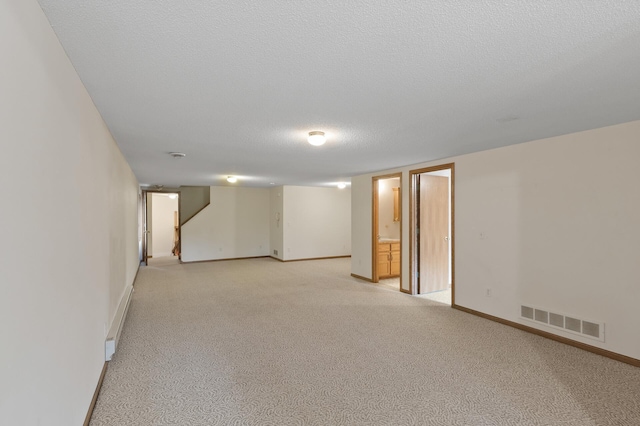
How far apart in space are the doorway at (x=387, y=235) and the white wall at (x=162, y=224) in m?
8.17

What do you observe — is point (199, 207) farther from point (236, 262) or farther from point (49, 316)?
point (49, 316)

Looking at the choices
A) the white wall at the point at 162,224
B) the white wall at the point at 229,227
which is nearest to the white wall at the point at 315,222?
the white wall at the point at 229,227

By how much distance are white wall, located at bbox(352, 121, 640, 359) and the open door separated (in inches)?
33.7

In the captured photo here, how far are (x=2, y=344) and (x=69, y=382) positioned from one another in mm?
925

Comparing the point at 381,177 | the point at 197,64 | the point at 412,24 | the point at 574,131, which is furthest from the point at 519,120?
the point at 381,177

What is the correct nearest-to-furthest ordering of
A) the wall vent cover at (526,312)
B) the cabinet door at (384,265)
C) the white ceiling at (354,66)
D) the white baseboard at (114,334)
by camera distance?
the white ceiling at (354,66), the white baseboard at (114,334), the wall vent cover at (526,312), the cabinet door at (384,265)

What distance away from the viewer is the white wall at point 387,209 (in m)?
7.84

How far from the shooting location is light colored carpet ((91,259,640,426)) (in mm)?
2182

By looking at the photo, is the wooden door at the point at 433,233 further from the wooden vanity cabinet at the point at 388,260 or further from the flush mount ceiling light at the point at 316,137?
the flush mount ceiling light at the point at 316,137

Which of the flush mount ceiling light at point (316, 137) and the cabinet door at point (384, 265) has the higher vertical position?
the flush mount ceiling light at point (316, 137)

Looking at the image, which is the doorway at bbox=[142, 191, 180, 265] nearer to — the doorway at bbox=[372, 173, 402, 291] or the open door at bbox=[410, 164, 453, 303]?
the doorway at bbox=[372, 173, 402, 291]

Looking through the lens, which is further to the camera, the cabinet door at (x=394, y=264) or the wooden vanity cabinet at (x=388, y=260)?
the cabinet door at (x=394, y=264)

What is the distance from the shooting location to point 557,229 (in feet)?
11.3

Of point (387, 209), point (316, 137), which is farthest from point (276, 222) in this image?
point (316, 137)
